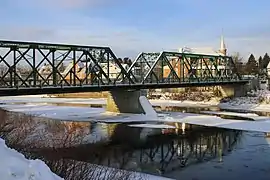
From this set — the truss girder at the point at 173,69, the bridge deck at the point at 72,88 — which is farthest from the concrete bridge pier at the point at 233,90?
the bridge deck at the point at 72,88

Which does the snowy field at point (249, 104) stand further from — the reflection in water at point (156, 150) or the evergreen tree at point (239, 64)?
the evergreen tree at point (239, 64)

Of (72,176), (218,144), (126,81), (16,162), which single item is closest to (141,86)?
(126,81)

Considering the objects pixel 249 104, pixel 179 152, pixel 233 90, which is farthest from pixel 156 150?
pixel 233 90

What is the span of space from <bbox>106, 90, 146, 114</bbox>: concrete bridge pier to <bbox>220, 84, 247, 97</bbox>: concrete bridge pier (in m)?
30.7

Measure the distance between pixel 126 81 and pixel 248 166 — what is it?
3627 cm

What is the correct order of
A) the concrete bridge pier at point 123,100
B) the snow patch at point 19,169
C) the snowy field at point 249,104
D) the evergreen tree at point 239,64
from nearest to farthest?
the snow patch at point 19,169
the concrete bridge pier at point 123,100
the snowy field at point 249,104
the evergreen tree at point 239,64

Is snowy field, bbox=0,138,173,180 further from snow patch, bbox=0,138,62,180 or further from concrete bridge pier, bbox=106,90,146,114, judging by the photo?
concrete bridge pier, bbox=106,90,146,114

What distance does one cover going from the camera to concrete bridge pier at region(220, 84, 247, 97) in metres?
78.1

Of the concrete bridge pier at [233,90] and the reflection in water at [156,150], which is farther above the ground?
the concrete bridge pier at [233,90]

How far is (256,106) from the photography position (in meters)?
62.9

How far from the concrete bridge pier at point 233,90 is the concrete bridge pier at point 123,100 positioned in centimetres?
3069

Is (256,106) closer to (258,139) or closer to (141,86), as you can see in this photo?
(141,86)

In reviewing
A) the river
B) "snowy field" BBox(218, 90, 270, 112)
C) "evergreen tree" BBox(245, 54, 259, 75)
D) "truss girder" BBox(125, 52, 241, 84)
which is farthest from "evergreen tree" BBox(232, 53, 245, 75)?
the river

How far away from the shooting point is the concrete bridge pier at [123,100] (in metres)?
51.7
